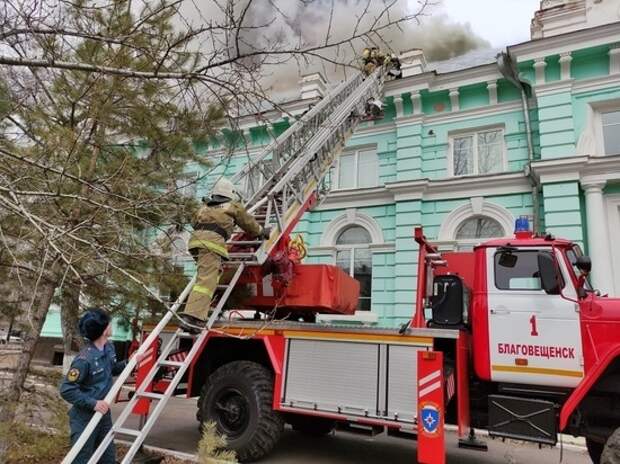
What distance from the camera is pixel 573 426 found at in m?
4.61

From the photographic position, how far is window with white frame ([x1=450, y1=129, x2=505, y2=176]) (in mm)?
11016

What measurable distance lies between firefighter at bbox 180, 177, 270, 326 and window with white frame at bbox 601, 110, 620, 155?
8519 millimetres

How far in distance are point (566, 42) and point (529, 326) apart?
316 inches

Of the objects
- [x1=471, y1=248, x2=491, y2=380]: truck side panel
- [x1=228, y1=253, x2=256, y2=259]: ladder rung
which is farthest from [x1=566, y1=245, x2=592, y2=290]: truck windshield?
[x1=228, y1=253, x2=256, y2=259]: ladder rung

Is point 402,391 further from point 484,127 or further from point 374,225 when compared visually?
point 484,127

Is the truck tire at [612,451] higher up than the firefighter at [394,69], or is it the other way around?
the firefighter at [394,69]

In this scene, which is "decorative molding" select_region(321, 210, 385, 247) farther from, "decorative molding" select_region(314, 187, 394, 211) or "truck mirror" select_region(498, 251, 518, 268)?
"truck mirror" select_region(498, 251, 518, 268)

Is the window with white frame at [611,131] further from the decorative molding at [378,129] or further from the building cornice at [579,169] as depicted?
the decorative molding at [378,129]

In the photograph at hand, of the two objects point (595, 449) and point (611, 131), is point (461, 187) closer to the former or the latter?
point (611, 131)

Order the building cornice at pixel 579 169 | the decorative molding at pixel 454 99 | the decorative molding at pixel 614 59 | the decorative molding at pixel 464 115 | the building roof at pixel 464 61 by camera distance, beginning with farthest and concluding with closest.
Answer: the building roof at pixel 464 61
the decorative molding at pixel 454 99
the decorative molding at pixel 464 115
the decorative molding at pixel 614 59
the building cornice at pixel 579 169

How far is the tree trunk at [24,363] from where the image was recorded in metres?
4.27

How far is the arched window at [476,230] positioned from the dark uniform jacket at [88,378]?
337 inches

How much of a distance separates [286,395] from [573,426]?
2.99m

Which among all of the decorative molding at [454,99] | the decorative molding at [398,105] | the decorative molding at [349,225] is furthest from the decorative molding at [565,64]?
the decorative molding at [349,225]
